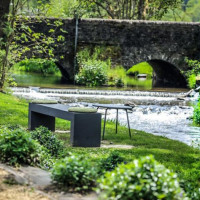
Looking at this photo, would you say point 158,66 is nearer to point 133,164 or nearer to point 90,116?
point 90,116

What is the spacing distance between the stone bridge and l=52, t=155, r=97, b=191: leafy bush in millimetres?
22333

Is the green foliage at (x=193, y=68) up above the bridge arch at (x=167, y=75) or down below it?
above

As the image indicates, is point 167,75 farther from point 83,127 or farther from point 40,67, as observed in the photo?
point 83,127

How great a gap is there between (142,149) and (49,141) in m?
1.93

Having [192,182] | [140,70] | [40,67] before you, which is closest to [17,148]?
[192,182]

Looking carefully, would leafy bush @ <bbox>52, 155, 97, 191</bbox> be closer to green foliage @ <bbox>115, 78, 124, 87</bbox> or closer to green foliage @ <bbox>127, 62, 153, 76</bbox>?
green foliage @ <bbox>115, 78, 124, 87</bbox>

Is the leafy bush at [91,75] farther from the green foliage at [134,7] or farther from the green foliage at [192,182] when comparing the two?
the green foliage at [192,182]

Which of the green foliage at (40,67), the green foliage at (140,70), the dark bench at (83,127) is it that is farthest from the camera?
the green foliage at (140,70)

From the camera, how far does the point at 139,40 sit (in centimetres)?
2909

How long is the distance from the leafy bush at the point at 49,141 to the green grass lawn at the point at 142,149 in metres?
0.17

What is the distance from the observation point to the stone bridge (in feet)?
92.3

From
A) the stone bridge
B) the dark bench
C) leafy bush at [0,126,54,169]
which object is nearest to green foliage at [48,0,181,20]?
the stone bridge

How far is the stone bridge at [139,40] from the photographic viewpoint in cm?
2812

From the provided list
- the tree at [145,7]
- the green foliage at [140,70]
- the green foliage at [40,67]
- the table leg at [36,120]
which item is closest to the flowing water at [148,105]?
the table leg at [36,120]
